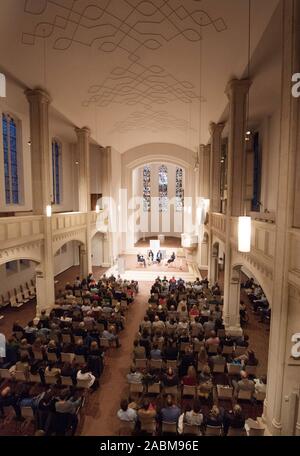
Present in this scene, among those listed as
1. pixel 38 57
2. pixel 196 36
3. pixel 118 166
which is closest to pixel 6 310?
pixel 38 57

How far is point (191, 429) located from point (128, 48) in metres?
10.9

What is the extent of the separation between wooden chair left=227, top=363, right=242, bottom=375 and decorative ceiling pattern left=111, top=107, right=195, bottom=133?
1313 cm

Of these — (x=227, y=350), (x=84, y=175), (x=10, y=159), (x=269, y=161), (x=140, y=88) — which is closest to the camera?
(x=227, y=350)

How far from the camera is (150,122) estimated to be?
60.0ft

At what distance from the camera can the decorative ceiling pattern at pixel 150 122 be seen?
53.5ft

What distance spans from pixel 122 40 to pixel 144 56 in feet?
3.68

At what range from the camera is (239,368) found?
7.43 m

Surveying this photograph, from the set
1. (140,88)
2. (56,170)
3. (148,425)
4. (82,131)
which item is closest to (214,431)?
(148,425)

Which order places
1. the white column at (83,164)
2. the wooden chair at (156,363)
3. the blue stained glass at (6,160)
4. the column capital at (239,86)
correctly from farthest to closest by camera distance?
the white column at (83,164), the blue stained glass at (6,160), the column capital at (239,86), the wooden chair at (156,363)

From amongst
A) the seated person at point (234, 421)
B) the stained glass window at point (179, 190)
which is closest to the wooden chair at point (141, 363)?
the seated person at point (234, 421)

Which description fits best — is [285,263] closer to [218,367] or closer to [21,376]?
[218,367]

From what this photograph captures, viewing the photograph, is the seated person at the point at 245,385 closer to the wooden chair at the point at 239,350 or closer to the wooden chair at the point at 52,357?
the wooden chair at the point at 239,350

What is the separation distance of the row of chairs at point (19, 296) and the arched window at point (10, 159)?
4759 millimetres

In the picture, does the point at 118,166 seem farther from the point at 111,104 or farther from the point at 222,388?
the point at 222,388
